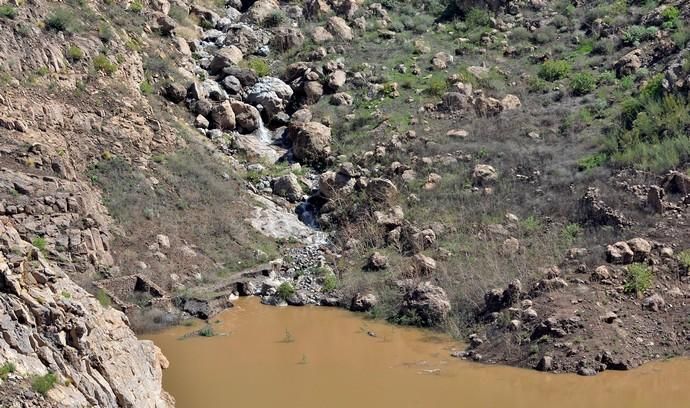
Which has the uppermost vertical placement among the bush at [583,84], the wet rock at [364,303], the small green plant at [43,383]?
the bush at [583,84]

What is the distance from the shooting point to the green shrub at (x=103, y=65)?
25.6 m

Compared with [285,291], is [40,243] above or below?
above

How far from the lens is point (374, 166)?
87.1 ft

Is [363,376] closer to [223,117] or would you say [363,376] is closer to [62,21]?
[223,117]

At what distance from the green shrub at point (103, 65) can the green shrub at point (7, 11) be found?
2.37 meters

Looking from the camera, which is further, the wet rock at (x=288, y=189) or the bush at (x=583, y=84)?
the bush at (x=583, y=84)

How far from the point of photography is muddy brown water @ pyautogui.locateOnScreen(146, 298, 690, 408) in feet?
50.4

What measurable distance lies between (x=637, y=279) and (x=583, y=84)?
1121 cm

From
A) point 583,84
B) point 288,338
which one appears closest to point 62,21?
point 288,338

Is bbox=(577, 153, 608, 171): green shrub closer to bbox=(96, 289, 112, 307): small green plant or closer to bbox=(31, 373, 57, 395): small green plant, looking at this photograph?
bbox=(96, 289, 112, 307): small green plant

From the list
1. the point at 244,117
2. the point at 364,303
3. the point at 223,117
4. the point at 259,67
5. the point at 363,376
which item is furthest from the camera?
the point at 259,67

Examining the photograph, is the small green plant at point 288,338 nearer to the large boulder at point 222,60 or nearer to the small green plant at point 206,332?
the small green plant at point 206,332

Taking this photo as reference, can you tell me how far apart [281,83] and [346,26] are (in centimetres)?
497

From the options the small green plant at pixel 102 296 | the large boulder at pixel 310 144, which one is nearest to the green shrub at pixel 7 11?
the large boulder at pixel 310 144
